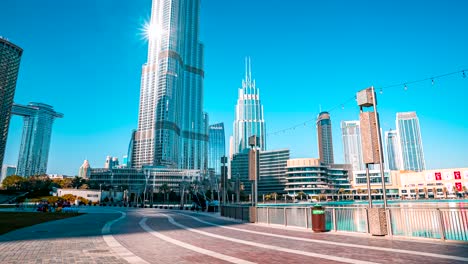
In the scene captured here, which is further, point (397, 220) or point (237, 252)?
point (397, 220)

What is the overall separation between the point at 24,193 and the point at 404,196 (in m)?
168

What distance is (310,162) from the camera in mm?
145375

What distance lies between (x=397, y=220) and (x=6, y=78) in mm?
211422

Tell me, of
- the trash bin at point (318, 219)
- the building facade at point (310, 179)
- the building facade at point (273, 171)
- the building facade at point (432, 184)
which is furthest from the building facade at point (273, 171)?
the trash bin at point (318, 219)

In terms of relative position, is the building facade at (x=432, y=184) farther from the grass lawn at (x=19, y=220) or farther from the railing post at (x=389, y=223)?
the grass lawn at (x=19, y=220)

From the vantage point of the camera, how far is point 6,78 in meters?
170

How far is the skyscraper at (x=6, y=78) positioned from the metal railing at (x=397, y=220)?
612ft

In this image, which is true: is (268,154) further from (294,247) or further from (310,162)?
(294,247)

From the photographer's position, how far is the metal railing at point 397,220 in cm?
1188

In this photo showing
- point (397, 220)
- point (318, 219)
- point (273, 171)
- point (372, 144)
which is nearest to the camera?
point (397, 220)

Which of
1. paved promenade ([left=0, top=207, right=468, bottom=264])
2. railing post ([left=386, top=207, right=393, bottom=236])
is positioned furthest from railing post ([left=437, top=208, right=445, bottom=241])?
railing post ([left=386, top=207, right=393, bottom=236])

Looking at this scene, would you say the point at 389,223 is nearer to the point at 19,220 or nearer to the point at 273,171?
the point at 19,220

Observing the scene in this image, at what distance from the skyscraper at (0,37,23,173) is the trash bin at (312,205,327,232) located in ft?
623

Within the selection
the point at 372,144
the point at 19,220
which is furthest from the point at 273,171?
the point at 372,144
